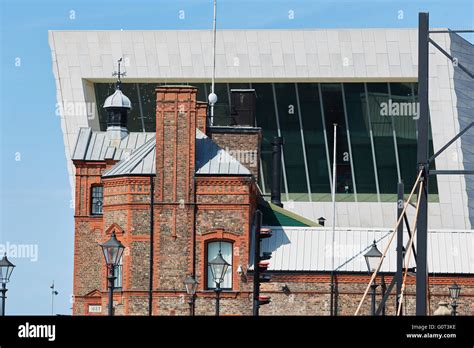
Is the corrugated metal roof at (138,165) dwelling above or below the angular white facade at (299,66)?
below

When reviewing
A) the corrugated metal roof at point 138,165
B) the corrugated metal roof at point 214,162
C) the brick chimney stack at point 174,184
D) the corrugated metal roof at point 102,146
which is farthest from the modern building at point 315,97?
the brick chimney stack at point 174,184

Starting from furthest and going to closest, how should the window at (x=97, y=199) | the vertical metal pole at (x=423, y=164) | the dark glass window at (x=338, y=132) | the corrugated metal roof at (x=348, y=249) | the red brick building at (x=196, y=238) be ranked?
the dark glass window at (x=338, y=132) < the window at (x=97, y=199) < the corrugated metal roof at (x=348, y=249) < the red brick building at (x=196, y=238) < the vertical metal pole at (x=423, y=164)

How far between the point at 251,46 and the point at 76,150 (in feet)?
62.0

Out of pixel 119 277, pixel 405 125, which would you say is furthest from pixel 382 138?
pixel 119 277

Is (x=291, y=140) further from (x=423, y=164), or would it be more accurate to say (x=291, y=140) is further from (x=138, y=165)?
(x=423, y=164)

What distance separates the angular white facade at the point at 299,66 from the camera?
70.8 m

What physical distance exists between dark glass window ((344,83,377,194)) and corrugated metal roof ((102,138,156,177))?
79.7 ft

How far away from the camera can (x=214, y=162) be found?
1893 inches

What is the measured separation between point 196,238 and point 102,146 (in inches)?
413

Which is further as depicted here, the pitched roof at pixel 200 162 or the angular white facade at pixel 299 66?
the angular white facade at pixel 299 66

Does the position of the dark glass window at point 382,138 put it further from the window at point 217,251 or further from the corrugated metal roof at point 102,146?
the window at point 217,251

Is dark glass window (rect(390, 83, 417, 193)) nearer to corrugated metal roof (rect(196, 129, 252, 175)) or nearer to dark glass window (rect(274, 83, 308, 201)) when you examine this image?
dark glass window (rect(274, 83, 308, 201))

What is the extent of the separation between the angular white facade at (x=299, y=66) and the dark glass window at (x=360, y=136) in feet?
2.87
